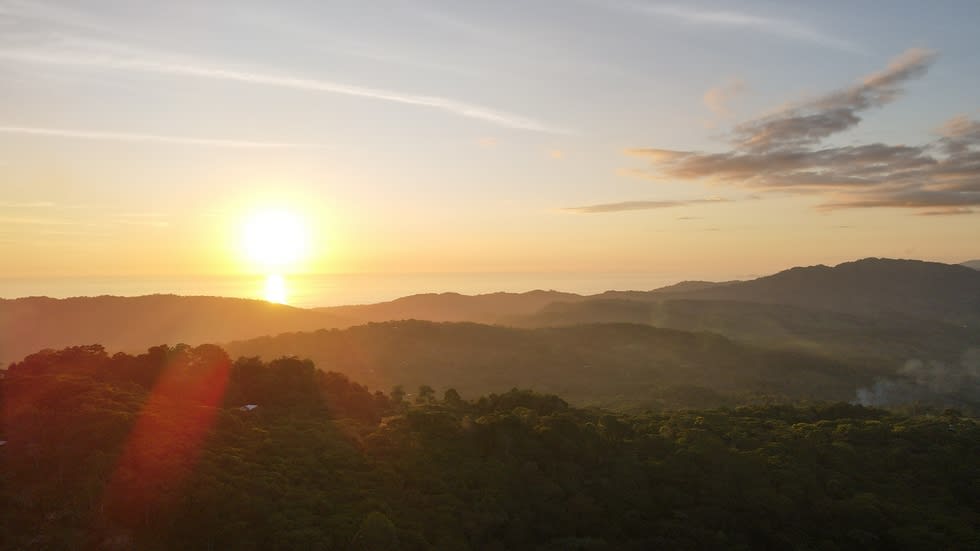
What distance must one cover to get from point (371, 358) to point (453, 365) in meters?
23.7

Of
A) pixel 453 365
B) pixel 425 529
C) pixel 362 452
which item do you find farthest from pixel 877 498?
pixel 453 365

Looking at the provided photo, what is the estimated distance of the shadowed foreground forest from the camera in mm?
38594

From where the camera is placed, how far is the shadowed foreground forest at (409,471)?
127 ft

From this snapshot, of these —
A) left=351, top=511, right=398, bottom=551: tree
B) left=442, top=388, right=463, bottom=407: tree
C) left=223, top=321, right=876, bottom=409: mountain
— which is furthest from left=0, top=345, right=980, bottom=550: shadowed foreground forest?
left=223, top=321, right=876, bottom=409: mountain

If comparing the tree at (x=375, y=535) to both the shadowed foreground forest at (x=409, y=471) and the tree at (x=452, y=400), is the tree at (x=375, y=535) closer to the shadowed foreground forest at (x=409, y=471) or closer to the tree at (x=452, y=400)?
the shadowed foreground forest at (x=409, y=471)

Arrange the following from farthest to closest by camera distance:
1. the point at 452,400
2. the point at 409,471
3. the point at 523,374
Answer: the point at 523,374, the point at 452,400, the point at 409,471

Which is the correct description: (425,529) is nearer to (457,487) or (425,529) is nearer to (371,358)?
(457,487)

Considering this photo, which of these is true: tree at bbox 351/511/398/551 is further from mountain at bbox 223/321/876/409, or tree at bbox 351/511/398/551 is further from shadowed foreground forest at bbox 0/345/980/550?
mountain at bbox 223/321/876/409

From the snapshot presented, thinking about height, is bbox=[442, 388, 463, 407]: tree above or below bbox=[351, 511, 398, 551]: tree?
above

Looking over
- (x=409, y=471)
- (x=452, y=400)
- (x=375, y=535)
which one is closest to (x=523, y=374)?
(x=452, y=400)

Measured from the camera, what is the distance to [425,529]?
43812mm

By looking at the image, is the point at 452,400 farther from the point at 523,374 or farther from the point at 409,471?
the point at 523,374

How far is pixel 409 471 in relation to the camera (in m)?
51.7

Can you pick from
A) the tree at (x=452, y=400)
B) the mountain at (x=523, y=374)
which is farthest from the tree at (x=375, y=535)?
the mountain at (x=523, y=374)
